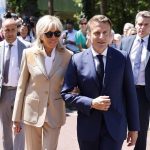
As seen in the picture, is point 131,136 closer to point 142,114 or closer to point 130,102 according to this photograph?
point 130,102

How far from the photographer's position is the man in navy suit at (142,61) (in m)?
5.93

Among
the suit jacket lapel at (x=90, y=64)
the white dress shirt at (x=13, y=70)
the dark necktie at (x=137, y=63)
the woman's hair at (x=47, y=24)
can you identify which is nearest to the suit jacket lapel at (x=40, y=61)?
the woman's hair at (x=47, y=24)

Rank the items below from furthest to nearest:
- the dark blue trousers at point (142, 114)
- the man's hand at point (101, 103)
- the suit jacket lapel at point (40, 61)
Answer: the dark blue trousers at point (142, 114)
the suit jacket lapel at point (40, 61)
the man's hand at point (101, 103)

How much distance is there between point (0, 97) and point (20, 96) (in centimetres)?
137

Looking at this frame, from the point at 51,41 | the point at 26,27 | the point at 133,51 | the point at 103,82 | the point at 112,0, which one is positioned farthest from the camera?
the point at 112,0

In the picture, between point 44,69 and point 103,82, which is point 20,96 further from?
point 103,82

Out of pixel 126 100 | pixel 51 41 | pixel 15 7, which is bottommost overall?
pixel 15 7

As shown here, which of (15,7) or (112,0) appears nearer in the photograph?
(112,0)

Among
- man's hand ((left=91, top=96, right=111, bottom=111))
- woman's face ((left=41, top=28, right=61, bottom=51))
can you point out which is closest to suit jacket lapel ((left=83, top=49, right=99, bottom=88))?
man's hand ((left=91, top=96, right=111, bottom=111))

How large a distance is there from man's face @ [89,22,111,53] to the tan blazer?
71cm

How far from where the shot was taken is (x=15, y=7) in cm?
3209

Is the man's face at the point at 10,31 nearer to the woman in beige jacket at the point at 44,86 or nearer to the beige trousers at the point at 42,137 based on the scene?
the woman in beige jacket at the point at 44,86

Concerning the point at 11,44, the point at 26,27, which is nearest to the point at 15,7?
the point at 26,27

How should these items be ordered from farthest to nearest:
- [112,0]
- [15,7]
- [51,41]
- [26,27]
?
[15,7], [112,0], [26,27], [51,41]
